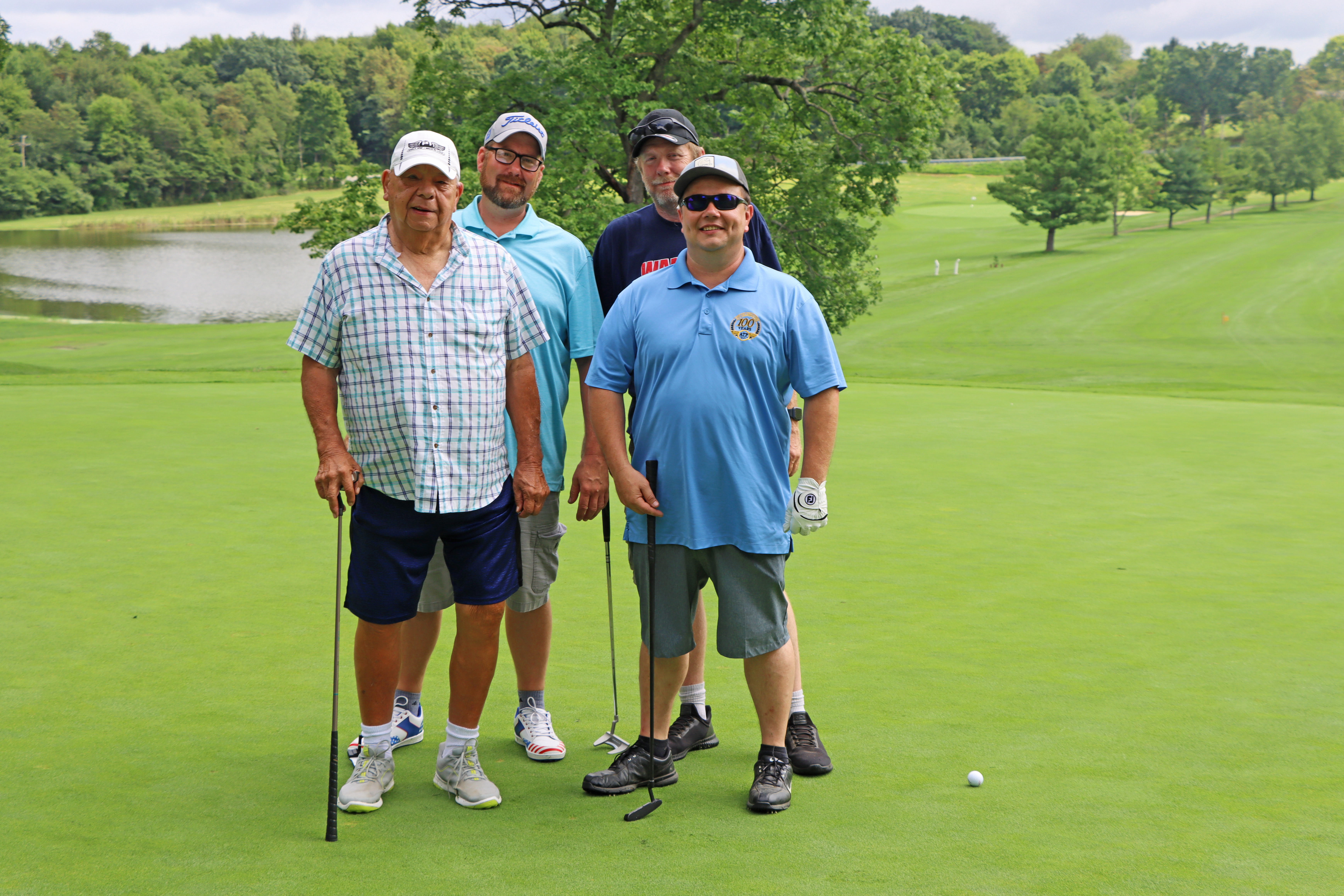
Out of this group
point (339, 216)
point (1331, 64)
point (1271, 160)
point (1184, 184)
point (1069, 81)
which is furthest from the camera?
point (1331, 64)

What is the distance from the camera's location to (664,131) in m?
3.49

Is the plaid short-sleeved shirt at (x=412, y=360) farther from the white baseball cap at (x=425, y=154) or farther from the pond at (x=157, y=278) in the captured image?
the pond at (x=157, y=278)

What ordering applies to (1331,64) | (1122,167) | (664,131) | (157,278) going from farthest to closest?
(1331,64) < (1122,167) < (157,278) < (664,131)

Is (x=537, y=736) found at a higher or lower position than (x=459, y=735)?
lower

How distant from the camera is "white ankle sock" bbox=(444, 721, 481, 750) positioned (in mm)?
3133

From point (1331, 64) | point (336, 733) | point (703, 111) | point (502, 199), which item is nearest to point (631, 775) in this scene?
point (336, 733)

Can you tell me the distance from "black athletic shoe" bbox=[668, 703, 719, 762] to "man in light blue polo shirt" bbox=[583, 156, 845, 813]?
0.53 feet

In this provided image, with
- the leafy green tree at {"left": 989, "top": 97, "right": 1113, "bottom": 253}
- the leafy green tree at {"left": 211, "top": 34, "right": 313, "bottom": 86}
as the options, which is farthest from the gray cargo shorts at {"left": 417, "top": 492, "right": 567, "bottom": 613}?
the leafy green tree at {"left": 211, "top": 34, "right": 313, "bottom": 86}

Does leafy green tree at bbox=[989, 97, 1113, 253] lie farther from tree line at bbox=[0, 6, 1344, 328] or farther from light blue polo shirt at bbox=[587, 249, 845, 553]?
light blue polo shirt at bbox=[587, 249, 845, 553]

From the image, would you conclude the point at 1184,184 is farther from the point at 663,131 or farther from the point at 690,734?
the point at 690,734

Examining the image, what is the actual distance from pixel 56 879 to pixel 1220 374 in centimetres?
1917

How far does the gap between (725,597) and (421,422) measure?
0.99 meters

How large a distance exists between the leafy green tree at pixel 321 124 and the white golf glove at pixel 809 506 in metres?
89.6

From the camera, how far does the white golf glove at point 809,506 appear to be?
309cm
